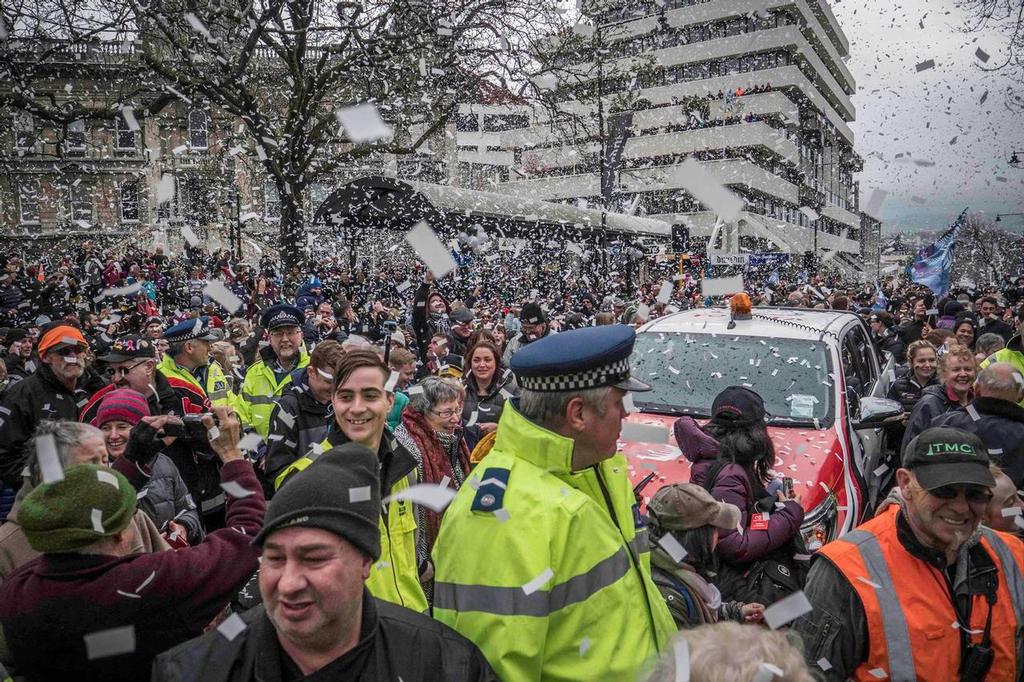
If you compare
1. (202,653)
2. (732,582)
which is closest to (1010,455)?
(732,582)

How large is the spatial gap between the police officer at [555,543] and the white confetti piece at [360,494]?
Result: 0.84 ft

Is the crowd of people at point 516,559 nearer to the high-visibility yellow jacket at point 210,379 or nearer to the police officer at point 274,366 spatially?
the police officer at point 274,366

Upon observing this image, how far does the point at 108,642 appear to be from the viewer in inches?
81.5

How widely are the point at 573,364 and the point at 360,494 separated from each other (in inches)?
27.7

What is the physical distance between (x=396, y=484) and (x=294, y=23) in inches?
483

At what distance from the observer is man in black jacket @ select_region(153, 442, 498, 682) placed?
179cm

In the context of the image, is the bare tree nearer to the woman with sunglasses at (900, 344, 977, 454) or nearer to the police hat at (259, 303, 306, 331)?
the police hat at (259, 303, 306, 331)

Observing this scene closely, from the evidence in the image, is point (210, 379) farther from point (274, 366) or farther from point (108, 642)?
point (108, 642)

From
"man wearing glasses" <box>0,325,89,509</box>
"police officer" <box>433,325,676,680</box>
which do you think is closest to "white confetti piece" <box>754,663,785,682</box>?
"police officer" <box>433,325,676,680</box>

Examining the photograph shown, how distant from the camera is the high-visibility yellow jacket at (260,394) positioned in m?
5.70

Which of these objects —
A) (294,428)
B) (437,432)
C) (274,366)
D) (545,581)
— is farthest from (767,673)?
(274,366)

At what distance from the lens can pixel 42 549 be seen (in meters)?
2.12

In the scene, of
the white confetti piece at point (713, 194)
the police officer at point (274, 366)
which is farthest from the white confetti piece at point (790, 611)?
the white confetti piece at point (713, 194)

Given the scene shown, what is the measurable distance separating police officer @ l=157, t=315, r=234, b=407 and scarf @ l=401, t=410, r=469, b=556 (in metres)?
2.66
